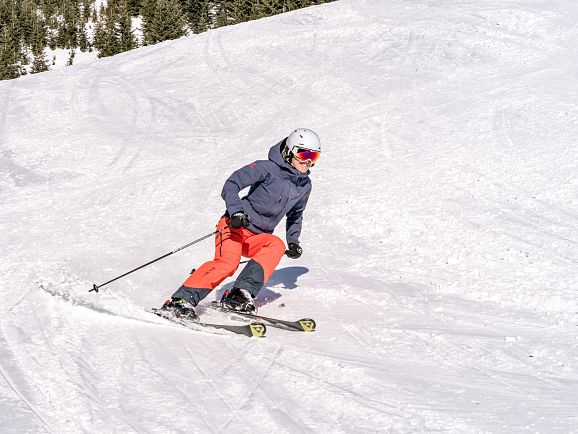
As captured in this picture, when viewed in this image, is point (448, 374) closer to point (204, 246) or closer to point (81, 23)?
point (204, 246)

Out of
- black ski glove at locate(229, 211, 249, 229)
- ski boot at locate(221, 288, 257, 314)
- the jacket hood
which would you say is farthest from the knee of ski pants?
the jacket hood

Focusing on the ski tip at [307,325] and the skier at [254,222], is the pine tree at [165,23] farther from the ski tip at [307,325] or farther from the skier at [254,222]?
the ski tip at [307,325]

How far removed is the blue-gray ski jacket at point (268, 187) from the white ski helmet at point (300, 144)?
3.8 inches

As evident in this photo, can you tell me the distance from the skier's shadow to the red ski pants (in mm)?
736

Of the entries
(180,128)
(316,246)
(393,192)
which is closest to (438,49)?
(180,128)

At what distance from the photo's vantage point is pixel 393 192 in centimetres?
1023

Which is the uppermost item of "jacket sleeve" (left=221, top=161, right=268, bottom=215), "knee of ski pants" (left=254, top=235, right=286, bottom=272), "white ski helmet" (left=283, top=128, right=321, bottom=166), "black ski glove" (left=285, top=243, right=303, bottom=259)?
"white ski helmet" (left=283, top=128, right=321, bottom=166)

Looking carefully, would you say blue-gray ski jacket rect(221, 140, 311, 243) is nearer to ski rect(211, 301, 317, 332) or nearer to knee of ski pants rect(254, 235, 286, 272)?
knee of ski pants rect(254, 235, 286, 272)

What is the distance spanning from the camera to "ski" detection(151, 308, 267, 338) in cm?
556

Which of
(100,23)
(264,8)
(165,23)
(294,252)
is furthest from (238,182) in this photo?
(100,23)

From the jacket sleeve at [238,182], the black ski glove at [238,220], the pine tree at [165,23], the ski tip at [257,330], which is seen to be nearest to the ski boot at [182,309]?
the ski tip at [257,330]

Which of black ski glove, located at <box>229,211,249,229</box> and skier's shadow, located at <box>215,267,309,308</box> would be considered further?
skier's shadow, located at <box>215,267,309,308</box>

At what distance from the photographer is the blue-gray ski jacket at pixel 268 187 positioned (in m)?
6.35

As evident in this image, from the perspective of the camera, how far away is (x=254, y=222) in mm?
6570
